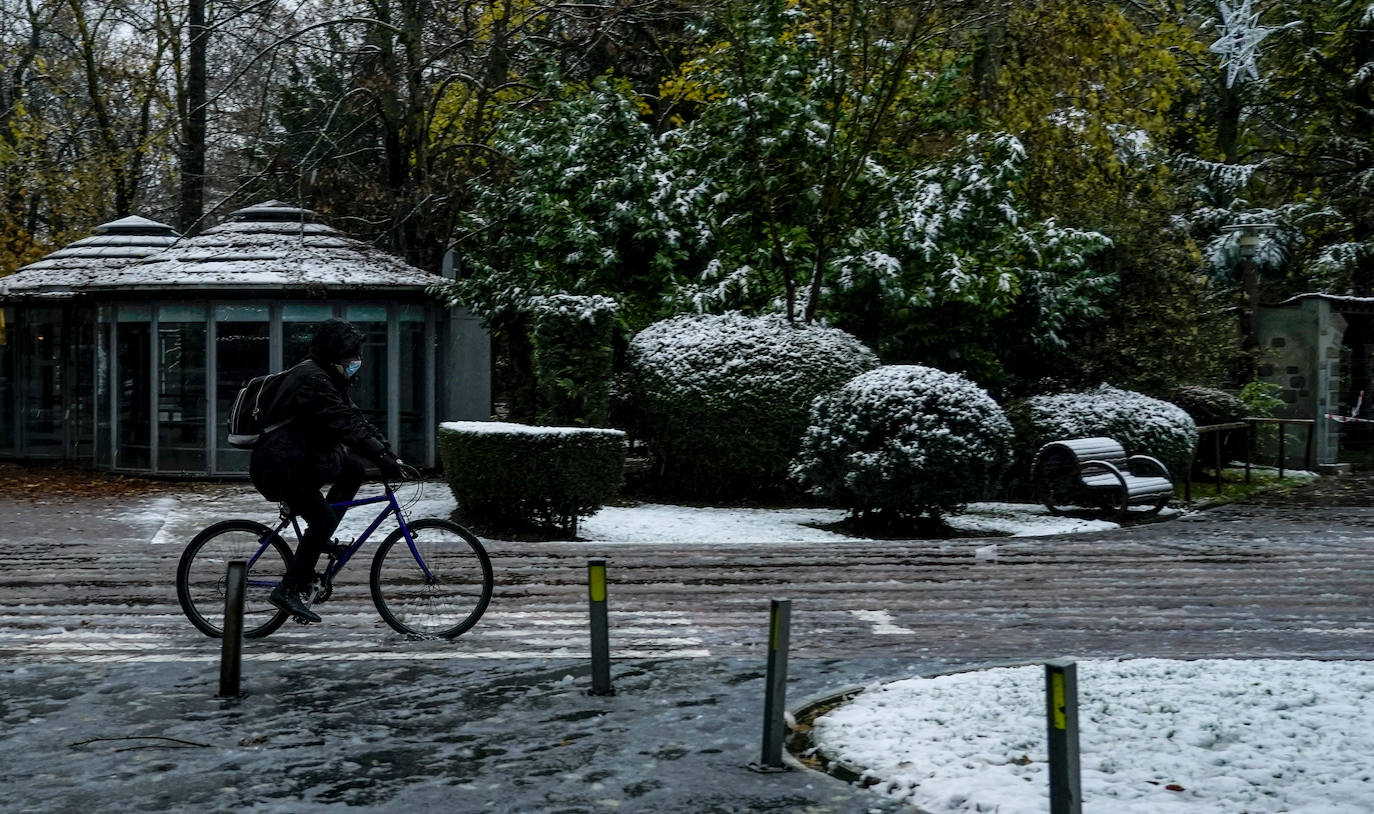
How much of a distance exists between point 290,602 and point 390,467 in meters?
1.04

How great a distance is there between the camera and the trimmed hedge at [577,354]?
18188mm

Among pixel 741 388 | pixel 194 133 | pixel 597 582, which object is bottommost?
pixel 597 582

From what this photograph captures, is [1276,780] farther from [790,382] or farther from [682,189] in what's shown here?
[682,189]

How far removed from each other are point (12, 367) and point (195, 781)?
24.0 metres

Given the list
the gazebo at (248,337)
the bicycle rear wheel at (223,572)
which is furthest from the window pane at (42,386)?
the bicycle rear wheel at (223,572)

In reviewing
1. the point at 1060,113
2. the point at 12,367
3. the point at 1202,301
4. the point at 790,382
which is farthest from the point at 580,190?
the point at 12,367

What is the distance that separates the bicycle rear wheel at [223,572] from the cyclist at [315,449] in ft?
0.75

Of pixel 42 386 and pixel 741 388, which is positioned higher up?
pixel 42 386

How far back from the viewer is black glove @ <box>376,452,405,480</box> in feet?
28.8

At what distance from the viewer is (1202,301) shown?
74.0 ft

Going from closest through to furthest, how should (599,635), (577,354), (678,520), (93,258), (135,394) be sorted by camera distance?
(599,635), (678,520), (577,354), (135,394), (93,258)

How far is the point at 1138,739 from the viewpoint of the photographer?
6449mm

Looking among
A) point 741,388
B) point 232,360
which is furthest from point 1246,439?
point 232,360

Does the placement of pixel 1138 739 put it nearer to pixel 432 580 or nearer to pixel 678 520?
pixel 432 580
